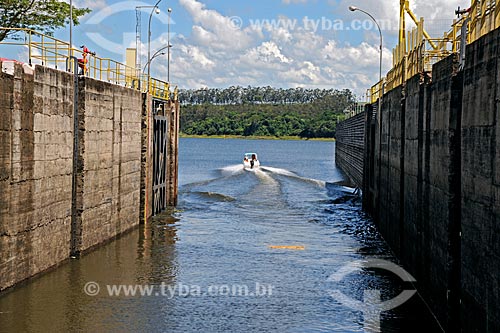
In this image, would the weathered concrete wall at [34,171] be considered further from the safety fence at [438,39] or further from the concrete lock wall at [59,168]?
the safety fence at [438,39]

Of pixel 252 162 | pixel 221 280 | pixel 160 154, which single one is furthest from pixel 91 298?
pixel 252 162

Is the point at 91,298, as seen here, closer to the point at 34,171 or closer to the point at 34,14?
the point at 34,171

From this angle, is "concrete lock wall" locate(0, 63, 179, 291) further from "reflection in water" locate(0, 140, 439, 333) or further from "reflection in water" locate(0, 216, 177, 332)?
"reflection in water" locate(0, 140, 439, 333)

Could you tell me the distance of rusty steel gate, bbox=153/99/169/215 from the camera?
112ft

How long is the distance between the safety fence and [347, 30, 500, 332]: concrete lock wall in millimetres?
461

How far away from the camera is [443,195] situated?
15039 millimetres

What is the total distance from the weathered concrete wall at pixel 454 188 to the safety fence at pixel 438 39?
0.51 m

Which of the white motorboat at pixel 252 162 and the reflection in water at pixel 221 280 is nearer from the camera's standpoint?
the reflection in water at pixel 221 280

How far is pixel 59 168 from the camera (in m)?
21.1

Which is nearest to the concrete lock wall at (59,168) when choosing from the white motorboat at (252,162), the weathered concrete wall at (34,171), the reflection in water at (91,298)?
the weathered concrete wall at (34,171)

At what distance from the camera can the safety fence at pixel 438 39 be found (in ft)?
43.4

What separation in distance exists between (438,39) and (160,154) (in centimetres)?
1856

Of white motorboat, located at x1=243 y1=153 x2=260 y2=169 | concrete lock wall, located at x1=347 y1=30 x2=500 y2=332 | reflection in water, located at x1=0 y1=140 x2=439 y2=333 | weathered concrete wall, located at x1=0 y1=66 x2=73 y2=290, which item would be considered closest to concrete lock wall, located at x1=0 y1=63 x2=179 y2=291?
weathered concrete wall, located at x1=0 y1=66 x2=73 y2=290

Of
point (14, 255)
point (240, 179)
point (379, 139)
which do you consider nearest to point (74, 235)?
point (14, 255)
